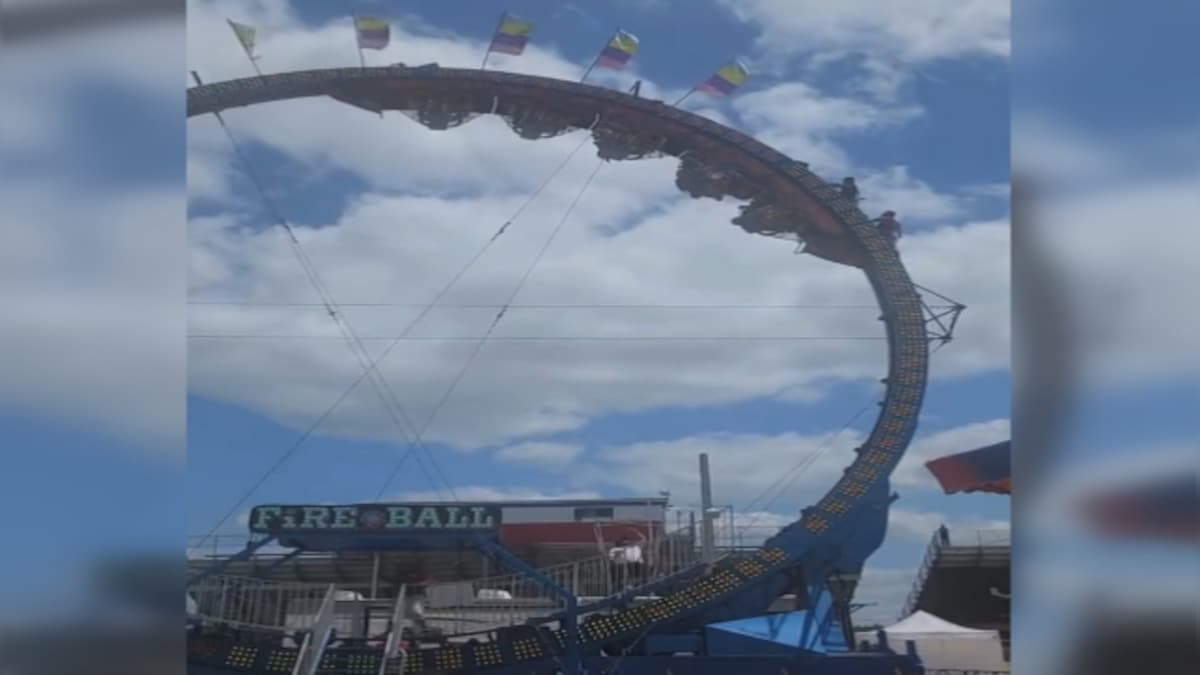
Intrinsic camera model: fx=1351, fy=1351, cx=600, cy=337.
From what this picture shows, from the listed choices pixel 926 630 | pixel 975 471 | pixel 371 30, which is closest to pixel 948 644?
pixel 926 630

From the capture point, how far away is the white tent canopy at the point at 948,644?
20.1 feet

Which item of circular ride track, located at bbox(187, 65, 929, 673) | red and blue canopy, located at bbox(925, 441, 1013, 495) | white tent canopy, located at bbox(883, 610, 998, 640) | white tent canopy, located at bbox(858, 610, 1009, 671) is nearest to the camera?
red and blue canopy, located at bbox(925, 441, 1013, 495)

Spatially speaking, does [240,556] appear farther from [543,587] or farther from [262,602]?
[543,587]

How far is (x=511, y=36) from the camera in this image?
6117 mm

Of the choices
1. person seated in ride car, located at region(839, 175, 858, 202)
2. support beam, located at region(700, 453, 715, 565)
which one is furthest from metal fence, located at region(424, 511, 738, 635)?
person seated in ride car, located at region(839, 175, 858, 202)

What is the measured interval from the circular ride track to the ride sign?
0.64m

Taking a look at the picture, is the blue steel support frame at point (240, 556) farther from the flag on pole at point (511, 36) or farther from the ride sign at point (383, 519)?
the flag on pole at point (511, 36)

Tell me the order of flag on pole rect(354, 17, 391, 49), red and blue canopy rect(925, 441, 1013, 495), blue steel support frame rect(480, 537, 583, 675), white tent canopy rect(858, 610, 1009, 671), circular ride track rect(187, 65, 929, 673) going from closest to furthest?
red and blue canopy rect(925, 441, 1013, 495)
flag on pole rect(354, 17, 391, 49)
white tent canopy rect(858, 610, 1009, 671)
blue steel support frame rect(480, 537, 583, 675)
circular ride track rect(187, 65, 929, 673)

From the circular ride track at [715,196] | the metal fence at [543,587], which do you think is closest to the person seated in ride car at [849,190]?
the circular ride track at [715,196]

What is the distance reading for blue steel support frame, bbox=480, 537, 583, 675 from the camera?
6461 millimetres

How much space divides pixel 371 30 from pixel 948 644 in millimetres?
3859

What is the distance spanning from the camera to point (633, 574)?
Answer: 6891mm

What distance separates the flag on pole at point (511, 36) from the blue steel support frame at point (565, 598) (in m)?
2.31

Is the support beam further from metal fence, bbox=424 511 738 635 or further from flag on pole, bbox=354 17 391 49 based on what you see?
flag on pole, bbox=354 17 391 49
